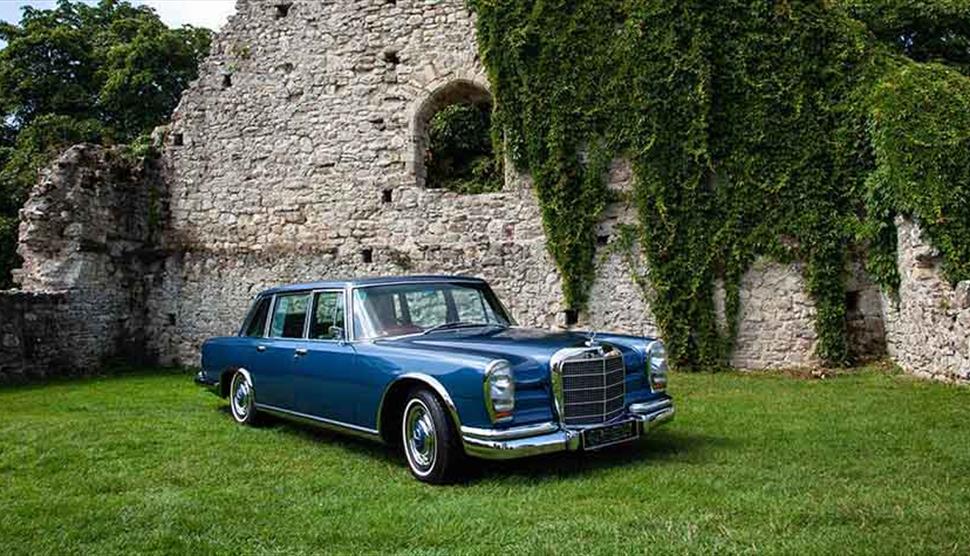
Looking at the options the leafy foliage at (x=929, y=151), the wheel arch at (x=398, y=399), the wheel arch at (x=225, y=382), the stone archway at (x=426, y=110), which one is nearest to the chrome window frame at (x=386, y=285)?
the wheel arch at (x=398, y=399)

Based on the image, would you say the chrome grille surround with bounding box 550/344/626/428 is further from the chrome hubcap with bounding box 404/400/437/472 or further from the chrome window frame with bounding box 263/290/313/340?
the chrome window frame with bounding box 263/290/313/340

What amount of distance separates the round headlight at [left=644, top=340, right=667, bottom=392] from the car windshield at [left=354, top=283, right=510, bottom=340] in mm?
1314

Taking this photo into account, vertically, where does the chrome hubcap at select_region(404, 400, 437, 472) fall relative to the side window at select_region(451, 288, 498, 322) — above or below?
below

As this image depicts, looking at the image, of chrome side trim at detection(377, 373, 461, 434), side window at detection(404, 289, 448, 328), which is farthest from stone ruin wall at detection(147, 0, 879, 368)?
chrome side trim at detection(377, 373, 461, 434)

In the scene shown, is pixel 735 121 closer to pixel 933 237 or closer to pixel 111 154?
pixel 933 237

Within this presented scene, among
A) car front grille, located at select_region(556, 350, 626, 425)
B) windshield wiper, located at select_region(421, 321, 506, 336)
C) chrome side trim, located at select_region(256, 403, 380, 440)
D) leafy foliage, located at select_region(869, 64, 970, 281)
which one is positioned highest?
Answer: leafy foliage, located at select_region(869, 64, 970, 281)

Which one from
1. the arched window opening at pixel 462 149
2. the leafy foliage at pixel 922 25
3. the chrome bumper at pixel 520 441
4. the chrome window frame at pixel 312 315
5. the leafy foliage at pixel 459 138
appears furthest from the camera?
the leafy foliage at pixel 459 138

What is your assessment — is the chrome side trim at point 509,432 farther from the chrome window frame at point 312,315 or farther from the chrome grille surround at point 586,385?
the chrome window frame at point 312,315

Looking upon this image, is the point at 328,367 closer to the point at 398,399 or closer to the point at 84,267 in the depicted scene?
the point at 398,399

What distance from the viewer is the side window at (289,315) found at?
671 centimetres

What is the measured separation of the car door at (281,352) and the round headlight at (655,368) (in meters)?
2.91

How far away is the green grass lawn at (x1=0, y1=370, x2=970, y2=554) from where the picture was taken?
381cm

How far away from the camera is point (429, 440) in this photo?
511 centimetres

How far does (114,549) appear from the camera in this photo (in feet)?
12.7
